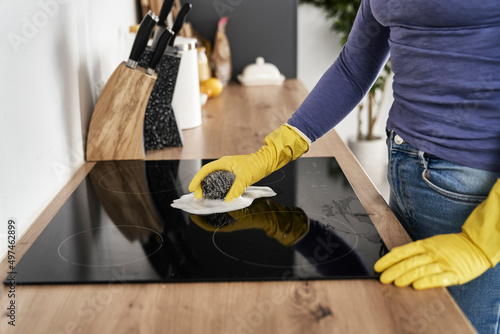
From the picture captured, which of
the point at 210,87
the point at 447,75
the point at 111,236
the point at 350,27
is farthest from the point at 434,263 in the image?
the point at 350,27

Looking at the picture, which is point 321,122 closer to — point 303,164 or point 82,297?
point 303,164

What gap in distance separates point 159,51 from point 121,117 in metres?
0.17

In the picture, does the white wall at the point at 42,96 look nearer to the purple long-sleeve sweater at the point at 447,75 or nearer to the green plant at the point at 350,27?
the purple long-sleeve sweater at the point at 447,75

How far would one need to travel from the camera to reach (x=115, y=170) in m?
1.20

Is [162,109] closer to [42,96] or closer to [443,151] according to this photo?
[42,96]

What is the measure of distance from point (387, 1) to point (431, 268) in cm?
49

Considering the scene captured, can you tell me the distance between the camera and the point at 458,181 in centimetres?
89

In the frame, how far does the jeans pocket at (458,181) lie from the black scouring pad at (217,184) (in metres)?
0.35

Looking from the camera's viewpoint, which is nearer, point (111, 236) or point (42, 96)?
point (111, 236)

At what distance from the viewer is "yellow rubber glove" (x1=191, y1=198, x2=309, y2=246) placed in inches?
33.0

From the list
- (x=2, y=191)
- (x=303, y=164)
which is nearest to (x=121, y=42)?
(x=303, y=164)

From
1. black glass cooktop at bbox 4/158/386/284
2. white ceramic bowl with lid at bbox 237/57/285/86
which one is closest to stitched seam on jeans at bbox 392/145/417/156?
black glass cooktop at bbox 4/158/386/284

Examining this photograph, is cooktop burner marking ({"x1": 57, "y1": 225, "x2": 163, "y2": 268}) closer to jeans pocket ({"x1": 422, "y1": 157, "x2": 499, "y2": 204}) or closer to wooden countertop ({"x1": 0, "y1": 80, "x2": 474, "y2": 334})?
wooden countertop ({"x1": 0, "y1": 80, "x2": 474, "y2": 334})

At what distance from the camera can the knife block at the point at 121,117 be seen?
1.21 metres
